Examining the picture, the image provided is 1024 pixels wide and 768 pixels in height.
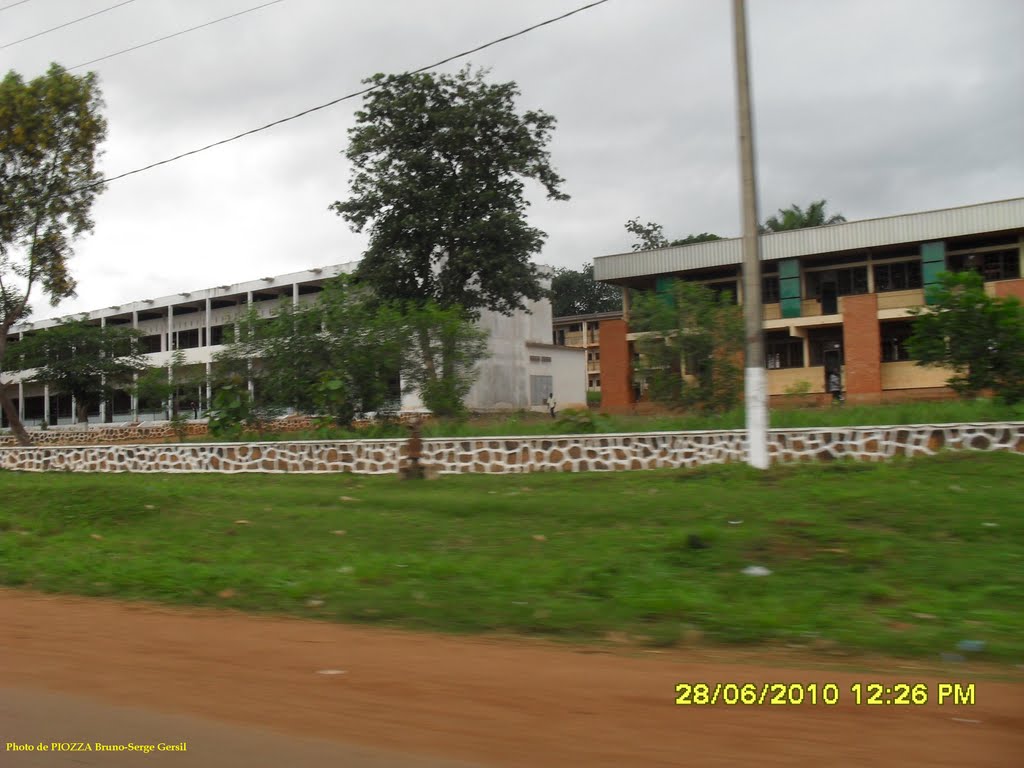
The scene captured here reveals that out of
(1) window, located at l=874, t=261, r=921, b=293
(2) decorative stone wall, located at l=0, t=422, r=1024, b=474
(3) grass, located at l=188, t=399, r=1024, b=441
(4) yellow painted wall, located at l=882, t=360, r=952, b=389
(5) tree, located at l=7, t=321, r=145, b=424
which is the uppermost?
(1) window, located at l=874, t=261, r=921, b=293

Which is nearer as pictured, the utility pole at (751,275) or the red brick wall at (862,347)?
the utility pole at (751,275)

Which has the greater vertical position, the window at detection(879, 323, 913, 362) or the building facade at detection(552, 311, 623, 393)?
the building facade at detection(552, 311, 623, 393)

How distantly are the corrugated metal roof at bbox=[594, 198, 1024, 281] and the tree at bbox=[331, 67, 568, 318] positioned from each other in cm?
594

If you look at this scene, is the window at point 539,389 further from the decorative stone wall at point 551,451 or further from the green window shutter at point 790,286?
the decorative stone wall at point 551,451

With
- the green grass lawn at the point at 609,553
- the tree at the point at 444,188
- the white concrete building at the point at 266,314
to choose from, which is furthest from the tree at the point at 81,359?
the green grass lawn at the point at 609,553

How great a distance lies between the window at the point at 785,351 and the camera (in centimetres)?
3519

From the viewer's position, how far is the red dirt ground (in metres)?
4.11

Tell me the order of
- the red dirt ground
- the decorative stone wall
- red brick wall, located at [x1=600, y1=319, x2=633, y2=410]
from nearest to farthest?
the red dirt ground, the decorative stone wall, red brick wall, located at [x1=600, y1=319, x2=633, y2=410]

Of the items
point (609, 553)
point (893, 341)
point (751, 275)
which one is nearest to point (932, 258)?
point (893, 341)

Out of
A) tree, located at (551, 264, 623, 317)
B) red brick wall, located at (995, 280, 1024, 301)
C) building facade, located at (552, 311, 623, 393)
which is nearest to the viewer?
red brick wall, located at (995, 280, 1024, 301)

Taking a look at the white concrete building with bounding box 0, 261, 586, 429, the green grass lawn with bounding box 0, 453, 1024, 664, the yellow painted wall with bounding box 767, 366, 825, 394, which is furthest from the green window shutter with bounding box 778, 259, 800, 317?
the green grass lawn with bounding box 0, 453, 1024, 664

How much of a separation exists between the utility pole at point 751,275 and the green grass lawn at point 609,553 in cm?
98

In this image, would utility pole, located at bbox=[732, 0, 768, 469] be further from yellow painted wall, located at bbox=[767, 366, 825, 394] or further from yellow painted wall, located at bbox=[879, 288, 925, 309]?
yellow painted wall, located at bbox=[879, 288, 925, 309]

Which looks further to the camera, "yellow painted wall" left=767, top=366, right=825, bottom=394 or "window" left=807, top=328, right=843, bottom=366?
"window" left=807, top=328, right=843, bottom=366
